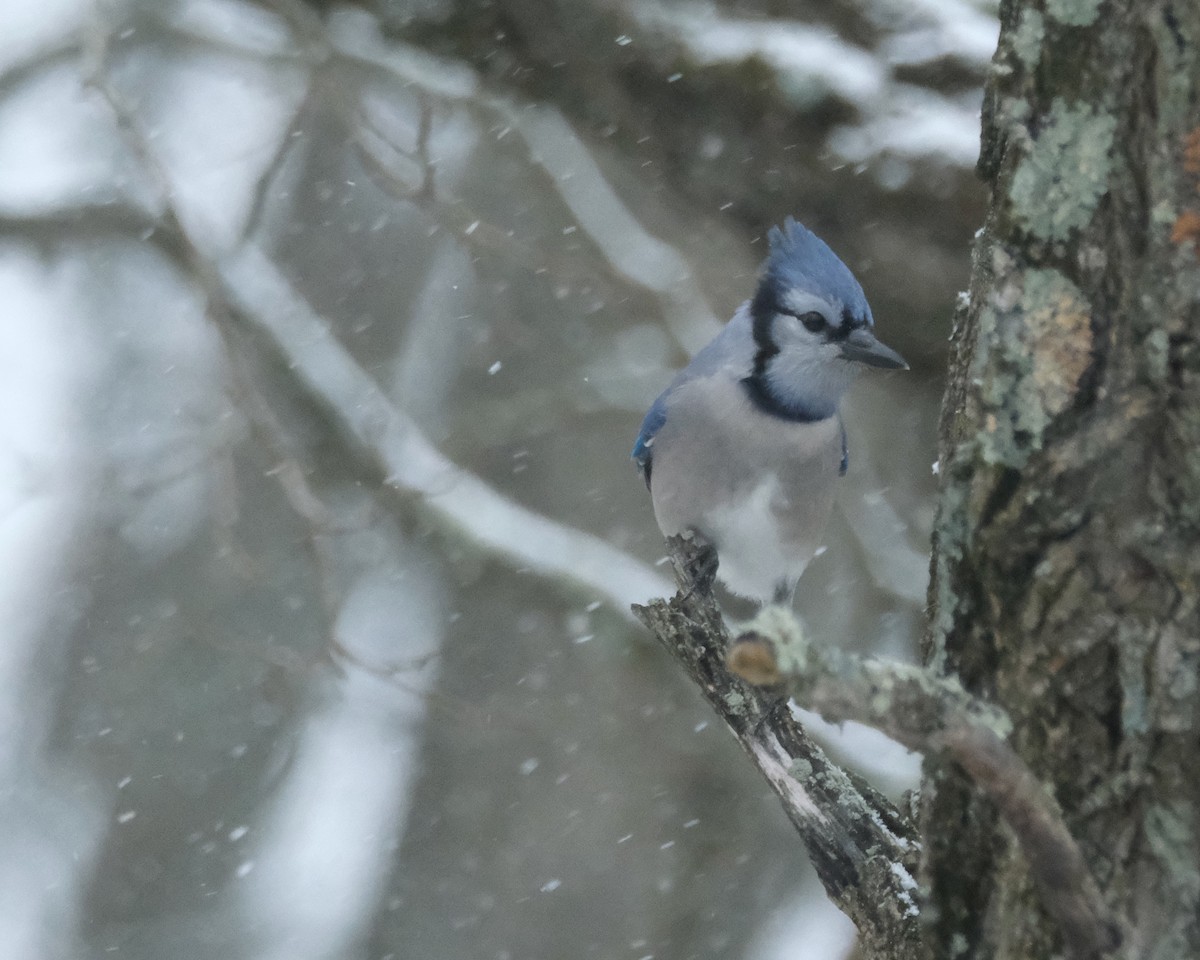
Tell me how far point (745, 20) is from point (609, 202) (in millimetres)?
1152

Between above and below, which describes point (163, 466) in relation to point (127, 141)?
below

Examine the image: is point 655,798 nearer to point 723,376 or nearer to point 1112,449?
point 723,376

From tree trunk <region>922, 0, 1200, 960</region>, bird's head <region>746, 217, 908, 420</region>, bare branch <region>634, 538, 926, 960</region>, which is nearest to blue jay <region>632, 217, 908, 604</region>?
bird's head <region>746, 217, 908, 420</region>

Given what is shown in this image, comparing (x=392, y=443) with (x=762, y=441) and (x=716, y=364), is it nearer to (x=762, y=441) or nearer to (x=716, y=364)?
(x=716, y=364)

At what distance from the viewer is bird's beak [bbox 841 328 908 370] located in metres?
2.69

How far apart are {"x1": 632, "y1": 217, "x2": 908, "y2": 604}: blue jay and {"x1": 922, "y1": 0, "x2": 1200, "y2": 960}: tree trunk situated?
153 centimetres

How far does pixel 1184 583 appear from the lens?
1.15 m

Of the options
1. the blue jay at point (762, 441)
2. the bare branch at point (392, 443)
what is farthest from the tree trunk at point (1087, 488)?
the bare branch at point (392, 443)

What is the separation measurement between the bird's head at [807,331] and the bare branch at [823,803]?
87 centimetres

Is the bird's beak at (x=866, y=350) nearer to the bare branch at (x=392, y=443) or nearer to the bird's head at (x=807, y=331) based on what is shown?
the bird's head at (x=807, y=331)

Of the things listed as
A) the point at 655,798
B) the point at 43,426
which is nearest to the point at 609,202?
the point at 655,798

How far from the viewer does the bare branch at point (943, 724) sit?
95 centimetres

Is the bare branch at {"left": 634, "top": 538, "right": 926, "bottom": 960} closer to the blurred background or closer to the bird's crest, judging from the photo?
the bird's crest

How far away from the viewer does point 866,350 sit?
271 centimetres
